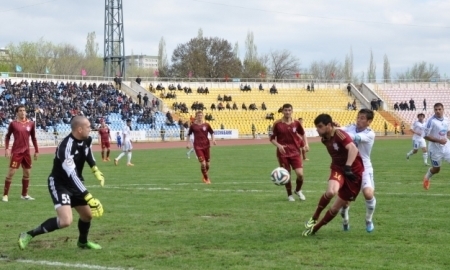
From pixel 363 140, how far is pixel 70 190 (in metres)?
4.45

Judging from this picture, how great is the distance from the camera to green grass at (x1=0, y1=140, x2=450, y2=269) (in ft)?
26.8

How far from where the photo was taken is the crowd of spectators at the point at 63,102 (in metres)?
50.2

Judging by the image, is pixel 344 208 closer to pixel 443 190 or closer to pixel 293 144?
pixel 293 144

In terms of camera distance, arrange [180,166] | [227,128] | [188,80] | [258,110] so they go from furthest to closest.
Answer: [188,80] → [258,110] → [227,128] → [180,166]

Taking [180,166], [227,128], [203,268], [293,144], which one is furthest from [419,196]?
[227,128]

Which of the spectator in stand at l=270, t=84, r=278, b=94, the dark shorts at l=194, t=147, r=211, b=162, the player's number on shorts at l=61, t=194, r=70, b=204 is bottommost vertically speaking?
the dark shorts at l=194, t=147, r=211, b=162

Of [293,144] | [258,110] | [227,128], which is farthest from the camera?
[258,110]

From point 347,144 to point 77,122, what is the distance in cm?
386

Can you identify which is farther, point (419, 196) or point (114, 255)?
point (419, 196)

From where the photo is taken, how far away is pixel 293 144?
47.6 feet

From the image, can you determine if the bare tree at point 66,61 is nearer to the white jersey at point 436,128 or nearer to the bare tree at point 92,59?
the bare tree at point 92,59

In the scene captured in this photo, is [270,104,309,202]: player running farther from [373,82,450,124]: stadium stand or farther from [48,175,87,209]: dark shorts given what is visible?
[373,82,450,124]: stadium stand

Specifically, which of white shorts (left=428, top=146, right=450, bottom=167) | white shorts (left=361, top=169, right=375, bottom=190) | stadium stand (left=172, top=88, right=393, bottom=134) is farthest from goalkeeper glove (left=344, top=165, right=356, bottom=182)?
stadium stand (left=172, top=88, right=393, bottom=134)

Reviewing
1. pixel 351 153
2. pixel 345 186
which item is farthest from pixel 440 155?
pixel 351 153
